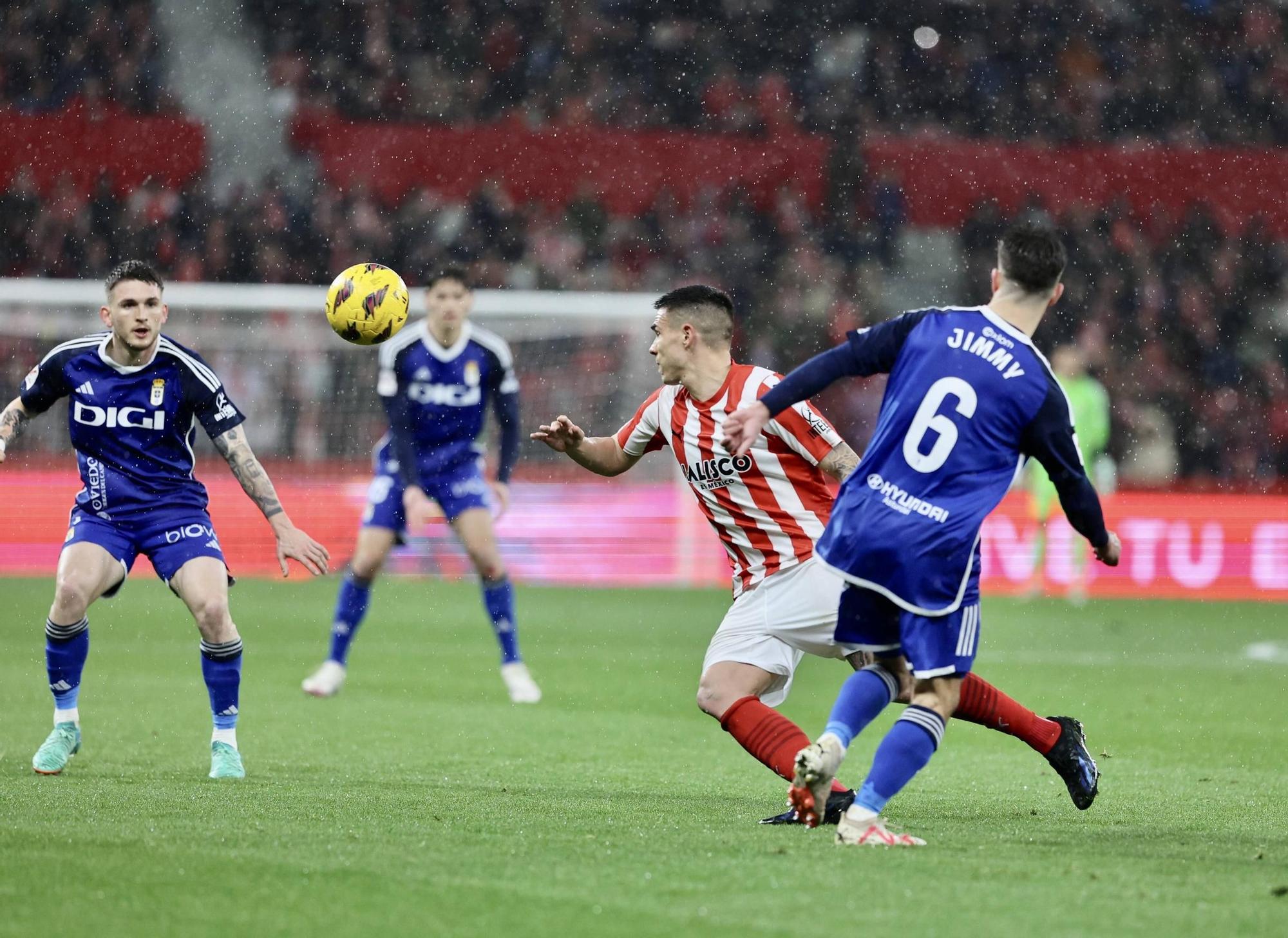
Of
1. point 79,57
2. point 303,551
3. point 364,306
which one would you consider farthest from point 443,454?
point 79,57

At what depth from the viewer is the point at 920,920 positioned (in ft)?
12.4

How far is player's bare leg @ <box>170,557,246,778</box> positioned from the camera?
21.5ft

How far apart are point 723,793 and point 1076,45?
21.8m

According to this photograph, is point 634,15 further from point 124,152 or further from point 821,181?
point 124,152

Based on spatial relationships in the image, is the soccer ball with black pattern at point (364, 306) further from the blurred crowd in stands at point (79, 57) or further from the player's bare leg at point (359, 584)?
the blurred crowd in stands at point (79, 57)

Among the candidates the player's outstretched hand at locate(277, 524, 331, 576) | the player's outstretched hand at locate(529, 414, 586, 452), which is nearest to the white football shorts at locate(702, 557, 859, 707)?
the player's outstretched hand at locate(529, 414, 586, 452)

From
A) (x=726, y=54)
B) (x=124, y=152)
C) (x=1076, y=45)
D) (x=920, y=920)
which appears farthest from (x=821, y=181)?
(x=920, y=920)

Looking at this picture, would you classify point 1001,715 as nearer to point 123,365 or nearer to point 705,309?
point 705,309

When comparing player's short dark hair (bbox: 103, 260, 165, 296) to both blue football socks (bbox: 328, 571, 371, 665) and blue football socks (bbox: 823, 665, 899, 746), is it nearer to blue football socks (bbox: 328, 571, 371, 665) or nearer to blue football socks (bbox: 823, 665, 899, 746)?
blue football socks (bbox: 823, 665, 899, 746)

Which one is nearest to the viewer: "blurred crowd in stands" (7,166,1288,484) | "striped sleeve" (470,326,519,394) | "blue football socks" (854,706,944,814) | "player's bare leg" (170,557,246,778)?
"blue football socks" (854,706,944,814)

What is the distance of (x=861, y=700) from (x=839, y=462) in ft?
3.46

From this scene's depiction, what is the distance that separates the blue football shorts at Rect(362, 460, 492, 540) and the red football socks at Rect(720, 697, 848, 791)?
181 inches

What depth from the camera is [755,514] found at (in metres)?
5.96

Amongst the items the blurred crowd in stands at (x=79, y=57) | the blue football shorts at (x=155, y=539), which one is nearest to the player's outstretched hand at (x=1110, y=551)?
the blue football shorts at (x=155, y=539)
